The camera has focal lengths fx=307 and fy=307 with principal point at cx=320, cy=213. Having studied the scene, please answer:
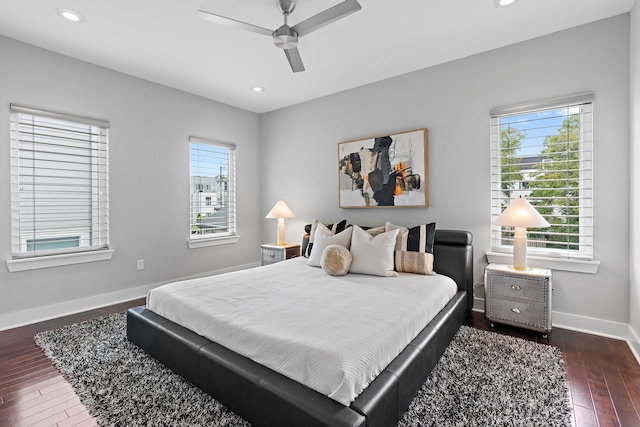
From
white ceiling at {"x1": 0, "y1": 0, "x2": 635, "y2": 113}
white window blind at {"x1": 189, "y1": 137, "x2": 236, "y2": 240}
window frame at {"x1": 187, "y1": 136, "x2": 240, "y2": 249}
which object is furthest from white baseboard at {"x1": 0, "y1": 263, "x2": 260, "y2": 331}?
white ceiling at {"x1": 0, "y1": 0, "x2": 635, "y2": 113}

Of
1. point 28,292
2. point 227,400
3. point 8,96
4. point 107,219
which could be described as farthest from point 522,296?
point 8,96

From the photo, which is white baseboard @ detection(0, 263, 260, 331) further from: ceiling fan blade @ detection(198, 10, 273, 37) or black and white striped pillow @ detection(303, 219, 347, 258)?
ceiling fan blade @ detection(198, 10, 273, 37)

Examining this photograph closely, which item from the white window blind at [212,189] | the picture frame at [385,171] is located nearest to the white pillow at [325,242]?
the picture frame at [385,171]

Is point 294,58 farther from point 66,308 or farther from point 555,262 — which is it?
point 66,308

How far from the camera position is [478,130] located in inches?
129

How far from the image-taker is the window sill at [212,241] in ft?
14.6

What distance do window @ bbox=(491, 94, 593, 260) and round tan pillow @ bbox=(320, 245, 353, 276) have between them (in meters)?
1.59

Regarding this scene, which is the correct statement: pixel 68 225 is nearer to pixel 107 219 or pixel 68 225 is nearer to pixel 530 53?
pixel 107 219

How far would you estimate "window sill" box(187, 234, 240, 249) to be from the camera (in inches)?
175

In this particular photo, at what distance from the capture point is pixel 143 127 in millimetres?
3885

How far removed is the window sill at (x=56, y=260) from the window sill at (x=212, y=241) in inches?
40.5

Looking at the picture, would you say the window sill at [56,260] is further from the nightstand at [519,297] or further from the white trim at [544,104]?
the white trim at [544,104]

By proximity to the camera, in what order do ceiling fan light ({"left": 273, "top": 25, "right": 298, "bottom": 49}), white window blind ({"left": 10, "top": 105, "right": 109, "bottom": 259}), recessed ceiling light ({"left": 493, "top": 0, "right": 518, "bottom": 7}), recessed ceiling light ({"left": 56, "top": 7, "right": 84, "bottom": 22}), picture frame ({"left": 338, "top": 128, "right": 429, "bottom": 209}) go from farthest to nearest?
picture frame ({"left": 338, "top": 128, "right": 429, "bottom": 209})
white window blind ({"left": 10, "top": 105, "right": 109, "bottom": 259})
recessed ceiling light ({"left": 56, "top": 7, "right": 84, "bottom": 22})
recessed ceiling light ({"left": 493, "top": 0, "right": 518, "bottom": 7})
ceiling fan light ({"left": 273, "top": 25, "right": 298, "bottom": 49})

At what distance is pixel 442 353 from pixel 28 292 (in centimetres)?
391
